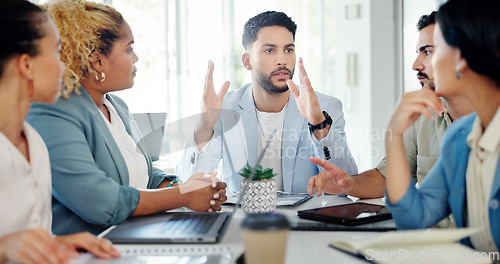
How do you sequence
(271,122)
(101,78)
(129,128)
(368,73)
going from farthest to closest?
(368,73)
(271,122)
(129,128)
(101,78)

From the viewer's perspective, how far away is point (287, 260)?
102 cm

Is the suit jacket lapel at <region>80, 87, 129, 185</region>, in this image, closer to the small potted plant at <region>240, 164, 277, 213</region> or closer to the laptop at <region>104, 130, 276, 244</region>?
the laptop at <region>104, 130, 276, 244</region>

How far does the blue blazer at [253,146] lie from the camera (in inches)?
88.2

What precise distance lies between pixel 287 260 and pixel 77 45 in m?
1.15

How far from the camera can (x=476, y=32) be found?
104 centimetres

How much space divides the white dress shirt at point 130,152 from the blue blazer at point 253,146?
16.2 inches

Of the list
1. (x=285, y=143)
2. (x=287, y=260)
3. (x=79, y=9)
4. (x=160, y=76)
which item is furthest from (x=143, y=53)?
(x=287, y=260)

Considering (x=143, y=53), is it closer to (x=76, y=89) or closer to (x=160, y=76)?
(x=160, y=76)

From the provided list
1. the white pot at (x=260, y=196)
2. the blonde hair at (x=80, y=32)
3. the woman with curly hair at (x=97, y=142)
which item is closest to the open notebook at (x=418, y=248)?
the white pot at (x=260, y=196)

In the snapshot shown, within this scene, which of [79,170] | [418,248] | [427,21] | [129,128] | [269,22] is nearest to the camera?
[418,248]

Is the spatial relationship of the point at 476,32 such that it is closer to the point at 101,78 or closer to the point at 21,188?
the point at 21,188

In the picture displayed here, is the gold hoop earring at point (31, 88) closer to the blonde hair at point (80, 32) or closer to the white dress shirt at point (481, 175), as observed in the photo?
the blonde hair at point (80, 32)

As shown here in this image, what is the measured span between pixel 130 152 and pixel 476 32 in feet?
4.34

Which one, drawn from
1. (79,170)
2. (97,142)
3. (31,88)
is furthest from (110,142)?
(31,88)
